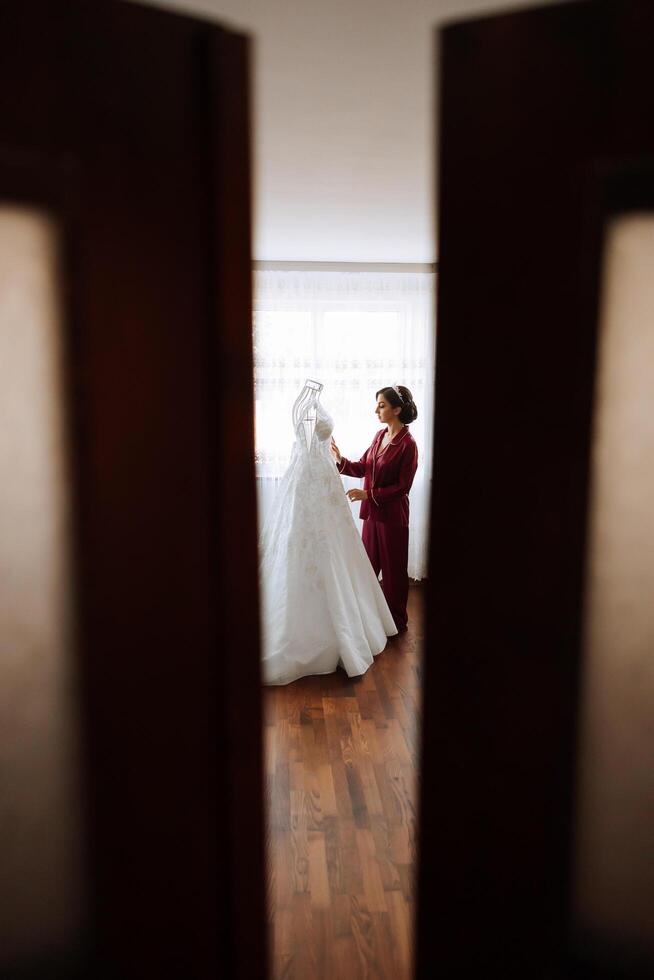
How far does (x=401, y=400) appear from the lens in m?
3.94

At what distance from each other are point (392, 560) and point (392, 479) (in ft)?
1.70

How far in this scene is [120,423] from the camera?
84cm

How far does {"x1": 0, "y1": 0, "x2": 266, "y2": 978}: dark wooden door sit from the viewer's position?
2.52ft

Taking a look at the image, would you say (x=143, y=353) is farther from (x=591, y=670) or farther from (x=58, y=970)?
(x=58, y=970)

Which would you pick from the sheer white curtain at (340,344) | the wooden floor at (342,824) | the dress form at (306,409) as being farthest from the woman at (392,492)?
the sheer white curtain at (340,344)

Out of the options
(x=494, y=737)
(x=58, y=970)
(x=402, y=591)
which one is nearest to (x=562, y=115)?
(x=494, y=737)

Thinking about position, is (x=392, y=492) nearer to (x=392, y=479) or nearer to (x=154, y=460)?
(x=392, y=479)

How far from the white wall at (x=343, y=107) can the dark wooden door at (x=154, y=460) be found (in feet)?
0.51

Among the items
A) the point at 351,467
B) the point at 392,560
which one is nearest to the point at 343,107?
the point at 351,467

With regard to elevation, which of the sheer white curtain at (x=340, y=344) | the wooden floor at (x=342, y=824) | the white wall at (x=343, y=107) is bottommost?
the wooden floor at (x=342, y=824)

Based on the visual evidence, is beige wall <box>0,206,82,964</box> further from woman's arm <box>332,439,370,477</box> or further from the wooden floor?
woman's arm <box>332,439,370,477</box>

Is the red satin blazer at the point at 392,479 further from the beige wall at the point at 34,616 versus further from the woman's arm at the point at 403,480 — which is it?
the beige wall at the point at 34,616

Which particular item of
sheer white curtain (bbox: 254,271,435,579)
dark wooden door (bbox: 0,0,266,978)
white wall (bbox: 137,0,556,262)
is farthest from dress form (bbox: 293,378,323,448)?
dark wooden door (bbox: 0,0,266,978)

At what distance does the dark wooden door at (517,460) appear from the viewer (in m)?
0.79
